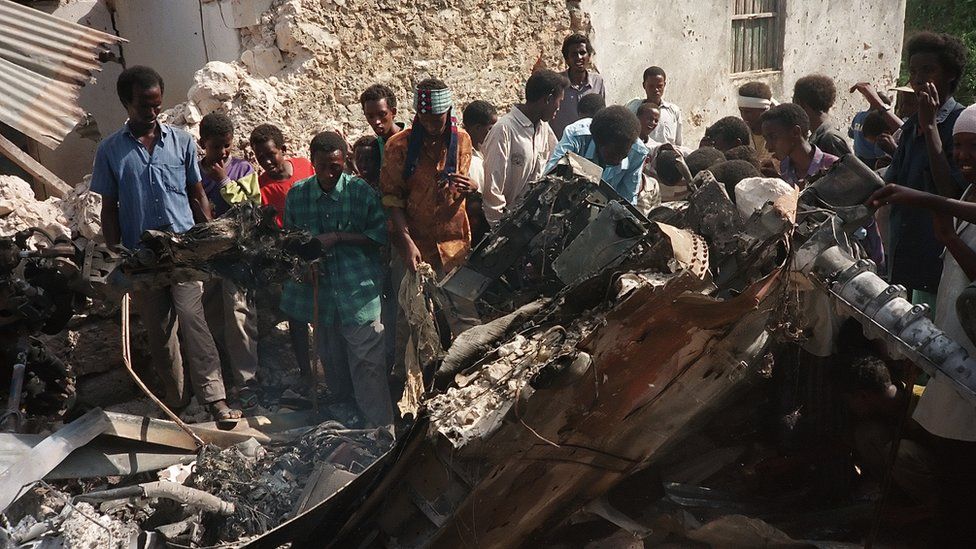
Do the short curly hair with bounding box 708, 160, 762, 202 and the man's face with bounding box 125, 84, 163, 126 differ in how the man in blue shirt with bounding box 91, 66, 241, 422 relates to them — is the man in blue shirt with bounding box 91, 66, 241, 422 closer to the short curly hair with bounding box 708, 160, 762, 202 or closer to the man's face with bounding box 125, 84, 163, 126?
the man's face with bounding box 125, 84, 163, 126

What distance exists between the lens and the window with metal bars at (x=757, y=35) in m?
12.2

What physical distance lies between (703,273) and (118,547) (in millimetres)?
2869

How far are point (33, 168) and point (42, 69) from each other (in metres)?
A: 2.07

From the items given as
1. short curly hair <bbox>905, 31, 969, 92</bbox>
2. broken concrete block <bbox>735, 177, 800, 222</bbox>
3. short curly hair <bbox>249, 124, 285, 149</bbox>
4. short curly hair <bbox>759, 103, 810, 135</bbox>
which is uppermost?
short curly hair <bbox>905, 31, 969, 92</bbox>

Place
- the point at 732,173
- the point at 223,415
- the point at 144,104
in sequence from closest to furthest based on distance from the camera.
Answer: the point at 732,173
the point at 144,104
the point at 223,415

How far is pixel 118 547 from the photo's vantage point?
157 inches

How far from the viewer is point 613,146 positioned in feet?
18.8

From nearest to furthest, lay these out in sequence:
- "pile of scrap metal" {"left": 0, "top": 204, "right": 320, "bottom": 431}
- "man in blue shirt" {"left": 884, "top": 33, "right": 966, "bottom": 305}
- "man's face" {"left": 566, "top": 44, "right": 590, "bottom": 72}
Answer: "pile of scrap metal" {"left": 0, "top": 204, "right": 320, "bottom": 431} < "man in blue shirt" {"left": 884, "top": 33, "right": 966, "bottom": 305} < "man's face" {"left": 566, "top": 44, "right": 590, "bottom": 72}

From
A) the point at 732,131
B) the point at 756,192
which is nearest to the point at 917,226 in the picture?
the point at 756,192

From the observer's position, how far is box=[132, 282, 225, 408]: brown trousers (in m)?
5.83

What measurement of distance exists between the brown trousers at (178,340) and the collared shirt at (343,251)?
628 mm

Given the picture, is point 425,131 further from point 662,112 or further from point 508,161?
point 662,112

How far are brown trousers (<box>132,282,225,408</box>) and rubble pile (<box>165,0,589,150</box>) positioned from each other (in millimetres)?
1568

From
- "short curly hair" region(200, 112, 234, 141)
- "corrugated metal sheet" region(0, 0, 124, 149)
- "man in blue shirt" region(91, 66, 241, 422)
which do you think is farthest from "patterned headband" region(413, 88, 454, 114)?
"corrugated metal sheet" region(0, 0, 124, 149)
